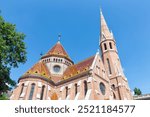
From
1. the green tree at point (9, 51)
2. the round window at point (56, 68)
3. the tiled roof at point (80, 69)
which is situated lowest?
the green tree at point (9, 51)

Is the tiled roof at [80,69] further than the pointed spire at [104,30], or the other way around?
the pointed spire at [104,30]

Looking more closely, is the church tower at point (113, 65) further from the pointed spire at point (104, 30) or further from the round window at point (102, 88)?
the round window at point (102, 88)

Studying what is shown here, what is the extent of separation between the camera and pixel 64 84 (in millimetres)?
32125

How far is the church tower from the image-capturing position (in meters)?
33.9

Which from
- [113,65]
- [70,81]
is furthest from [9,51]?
[113,65]

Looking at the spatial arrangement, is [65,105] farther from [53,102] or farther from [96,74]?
[96,74]

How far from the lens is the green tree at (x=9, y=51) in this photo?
43.7 ft

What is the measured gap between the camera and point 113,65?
3866 centimetres

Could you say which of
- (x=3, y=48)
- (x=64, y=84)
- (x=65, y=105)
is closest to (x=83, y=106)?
(x=65, y=105)

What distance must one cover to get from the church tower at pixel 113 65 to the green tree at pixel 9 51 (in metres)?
23.7

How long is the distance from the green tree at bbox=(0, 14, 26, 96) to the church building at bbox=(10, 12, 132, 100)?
13351 mm

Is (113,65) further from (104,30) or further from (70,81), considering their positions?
(104,30)

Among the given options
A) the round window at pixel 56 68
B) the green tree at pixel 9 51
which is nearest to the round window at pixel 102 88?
the round window at pixel 56 68

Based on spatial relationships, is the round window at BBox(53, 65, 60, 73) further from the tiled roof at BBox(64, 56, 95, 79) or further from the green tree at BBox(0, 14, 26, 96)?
the green tree at BBox(0, 14, 26, 96)
